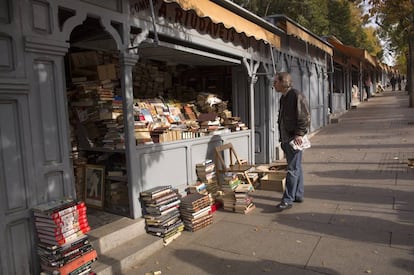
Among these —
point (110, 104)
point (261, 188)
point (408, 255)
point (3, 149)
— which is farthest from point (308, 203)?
point (3, 149)

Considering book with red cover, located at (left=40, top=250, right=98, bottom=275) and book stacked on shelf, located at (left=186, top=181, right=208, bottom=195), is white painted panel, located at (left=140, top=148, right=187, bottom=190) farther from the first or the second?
book with red cover, located at (left=40, top=250, right=98, bottom=275)

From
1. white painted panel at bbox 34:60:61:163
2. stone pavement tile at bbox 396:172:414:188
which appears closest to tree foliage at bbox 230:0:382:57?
stone pavement tile at bbox 396:172:414:188

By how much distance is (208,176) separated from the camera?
5719 millimetres

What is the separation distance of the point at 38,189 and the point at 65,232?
0.47 meters

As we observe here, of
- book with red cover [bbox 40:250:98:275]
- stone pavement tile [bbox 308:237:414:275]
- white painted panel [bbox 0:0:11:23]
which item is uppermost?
white painted panel [bbox 0:0:11:23]

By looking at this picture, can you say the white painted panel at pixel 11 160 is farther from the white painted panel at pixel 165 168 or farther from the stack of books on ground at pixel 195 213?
the stack of books on ground at pixel 195 213

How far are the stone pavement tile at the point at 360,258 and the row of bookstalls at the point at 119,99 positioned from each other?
2.28 metres

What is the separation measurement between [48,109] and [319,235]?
3325 millimetres

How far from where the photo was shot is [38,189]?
3102 millimetres

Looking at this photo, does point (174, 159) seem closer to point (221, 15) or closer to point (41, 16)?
point (221, 15)

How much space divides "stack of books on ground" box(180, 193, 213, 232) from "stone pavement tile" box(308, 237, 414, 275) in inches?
60.3

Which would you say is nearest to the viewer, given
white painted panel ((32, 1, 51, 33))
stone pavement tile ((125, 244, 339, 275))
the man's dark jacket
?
white painted panel ((32, 1, 51, 33))

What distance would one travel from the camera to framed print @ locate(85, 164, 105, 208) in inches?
187

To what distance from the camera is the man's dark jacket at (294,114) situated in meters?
4.88
